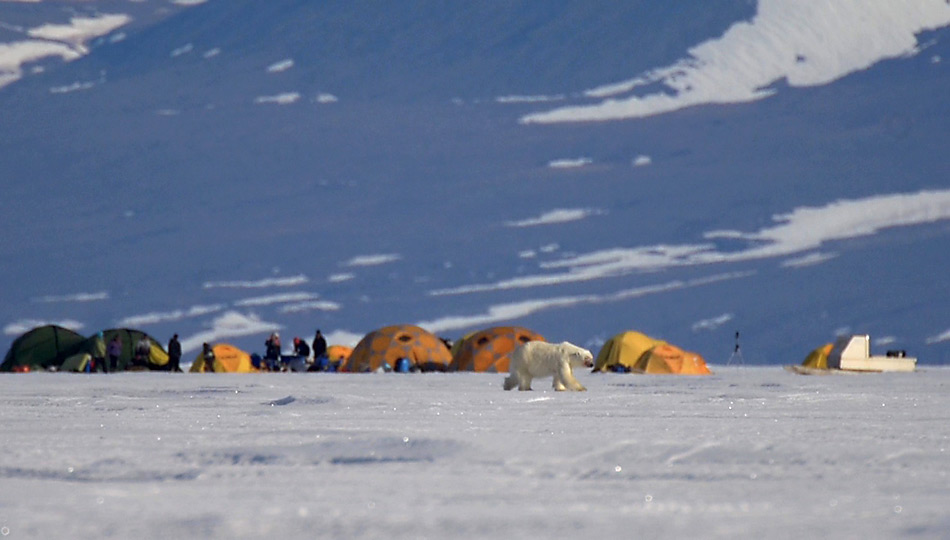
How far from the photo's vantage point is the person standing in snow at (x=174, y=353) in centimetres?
3331

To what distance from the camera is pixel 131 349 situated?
35688mm

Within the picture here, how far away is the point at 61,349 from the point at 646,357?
49.3ft

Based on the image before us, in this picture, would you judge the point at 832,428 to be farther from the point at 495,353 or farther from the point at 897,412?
the point at 495,353

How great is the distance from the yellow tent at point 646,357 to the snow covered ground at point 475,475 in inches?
821

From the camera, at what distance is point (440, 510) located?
4.21 meters

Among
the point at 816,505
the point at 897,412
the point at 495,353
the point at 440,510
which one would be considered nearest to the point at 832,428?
the point at 897,412

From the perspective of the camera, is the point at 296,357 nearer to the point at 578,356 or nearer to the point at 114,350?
the point at 114,350

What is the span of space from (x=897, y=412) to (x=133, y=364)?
26.4 metres

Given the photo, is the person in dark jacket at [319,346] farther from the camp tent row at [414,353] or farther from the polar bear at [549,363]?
the polar bear at [549,363]

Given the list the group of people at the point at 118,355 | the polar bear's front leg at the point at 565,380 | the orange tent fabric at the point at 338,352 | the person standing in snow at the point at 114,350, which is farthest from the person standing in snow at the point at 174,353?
the polar bear's front leg at the point at 565,380

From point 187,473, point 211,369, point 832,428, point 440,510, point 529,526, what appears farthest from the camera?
point 211,369

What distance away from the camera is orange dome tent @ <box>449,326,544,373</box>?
32406 millimetres

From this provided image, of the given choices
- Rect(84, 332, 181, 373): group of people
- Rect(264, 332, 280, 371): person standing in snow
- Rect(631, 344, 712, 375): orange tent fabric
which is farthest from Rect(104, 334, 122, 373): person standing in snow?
Rect(631, 344, 712, 375): orange tent fabric

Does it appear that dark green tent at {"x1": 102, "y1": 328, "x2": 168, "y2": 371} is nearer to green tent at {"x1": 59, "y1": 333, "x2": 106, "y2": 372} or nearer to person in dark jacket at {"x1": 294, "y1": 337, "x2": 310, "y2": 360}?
green tent at {"x1": 59, "y1": 333, "x2": 106, "y2": 372}
